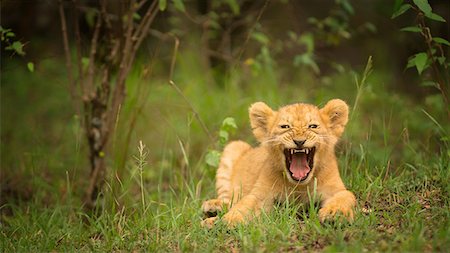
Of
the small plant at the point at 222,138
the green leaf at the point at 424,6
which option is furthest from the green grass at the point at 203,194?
the green leaf at the point at 424,6

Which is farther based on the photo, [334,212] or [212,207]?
[212,207]

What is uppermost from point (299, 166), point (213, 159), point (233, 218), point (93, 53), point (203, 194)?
point (93, 53)

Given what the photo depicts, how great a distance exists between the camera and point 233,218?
480 centimetres

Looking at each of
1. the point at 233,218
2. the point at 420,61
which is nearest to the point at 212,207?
the point at 233,218

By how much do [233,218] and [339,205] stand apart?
2.62ft

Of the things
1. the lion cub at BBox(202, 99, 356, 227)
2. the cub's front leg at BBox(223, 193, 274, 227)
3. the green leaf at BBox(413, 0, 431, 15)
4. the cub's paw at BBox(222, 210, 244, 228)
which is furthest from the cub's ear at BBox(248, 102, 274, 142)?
the green leaf at BBox(413, 0, 431, 15)

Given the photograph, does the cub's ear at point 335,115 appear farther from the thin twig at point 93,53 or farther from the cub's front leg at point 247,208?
the thin twig at point 93,53

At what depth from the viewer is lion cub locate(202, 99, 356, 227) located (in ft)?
16.1

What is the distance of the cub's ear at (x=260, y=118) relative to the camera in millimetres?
5410

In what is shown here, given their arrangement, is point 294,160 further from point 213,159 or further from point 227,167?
point 227,167

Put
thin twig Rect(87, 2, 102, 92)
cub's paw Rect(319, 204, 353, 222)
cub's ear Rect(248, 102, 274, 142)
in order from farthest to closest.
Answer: thin twig Rect(87, 2, 102, 92)
cub's ear Rect(248, 102, 274, 142)
cub's paw Rect(319, 204, 353, 222)

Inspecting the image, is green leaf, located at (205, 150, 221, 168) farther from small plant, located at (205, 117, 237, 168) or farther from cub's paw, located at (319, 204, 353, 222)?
cub's paw, located at (319, 204, 353, 222)

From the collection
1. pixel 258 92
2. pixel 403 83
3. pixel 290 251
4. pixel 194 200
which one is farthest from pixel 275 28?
pixel 290 251

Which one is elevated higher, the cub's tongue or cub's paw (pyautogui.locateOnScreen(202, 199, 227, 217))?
the cub's tongue
